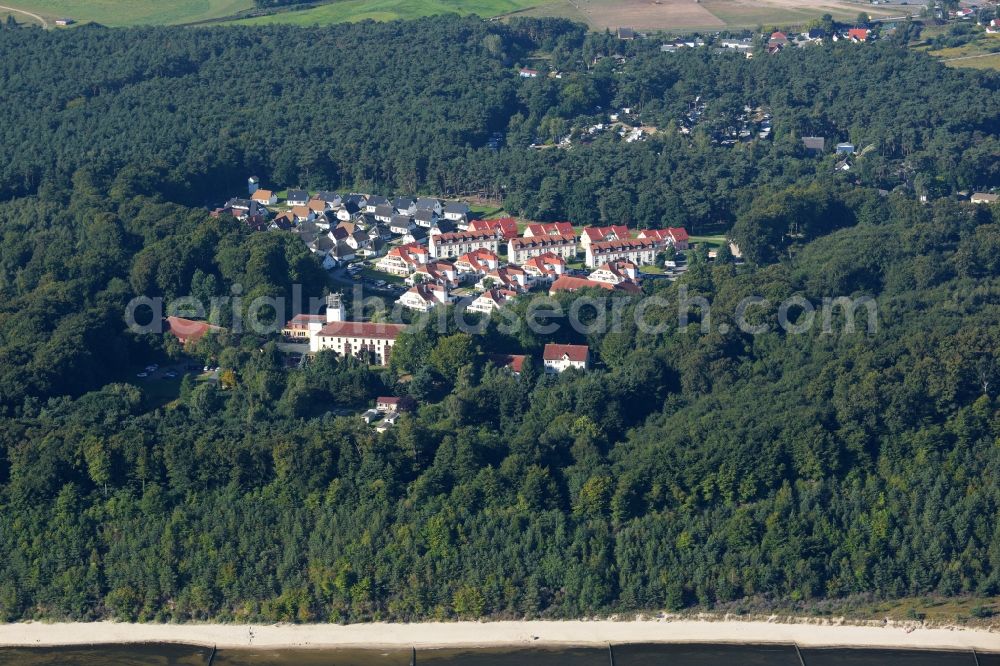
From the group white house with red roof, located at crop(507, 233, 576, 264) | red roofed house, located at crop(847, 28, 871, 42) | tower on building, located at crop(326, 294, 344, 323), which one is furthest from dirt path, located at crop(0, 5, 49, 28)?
tower on building, located at crop(326, 294, 344, 323)

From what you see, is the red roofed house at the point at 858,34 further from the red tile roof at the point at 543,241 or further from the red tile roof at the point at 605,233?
the red tile roof at the point at 543,241

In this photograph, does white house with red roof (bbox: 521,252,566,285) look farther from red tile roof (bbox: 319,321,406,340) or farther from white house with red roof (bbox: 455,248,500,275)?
red tile roof (bbox: 319,321,406,340)

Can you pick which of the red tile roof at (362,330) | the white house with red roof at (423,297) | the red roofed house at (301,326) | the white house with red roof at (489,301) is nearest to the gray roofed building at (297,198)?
the white house with red roof at (423,297)

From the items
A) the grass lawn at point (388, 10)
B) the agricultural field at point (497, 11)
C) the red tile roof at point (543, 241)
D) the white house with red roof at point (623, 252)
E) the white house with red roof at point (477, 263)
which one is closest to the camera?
the white house with red roof at point (477, 263)

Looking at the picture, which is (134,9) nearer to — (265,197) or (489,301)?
(265,197)

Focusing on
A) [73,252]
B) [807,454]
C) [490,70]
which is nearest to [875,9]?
[490,70]
